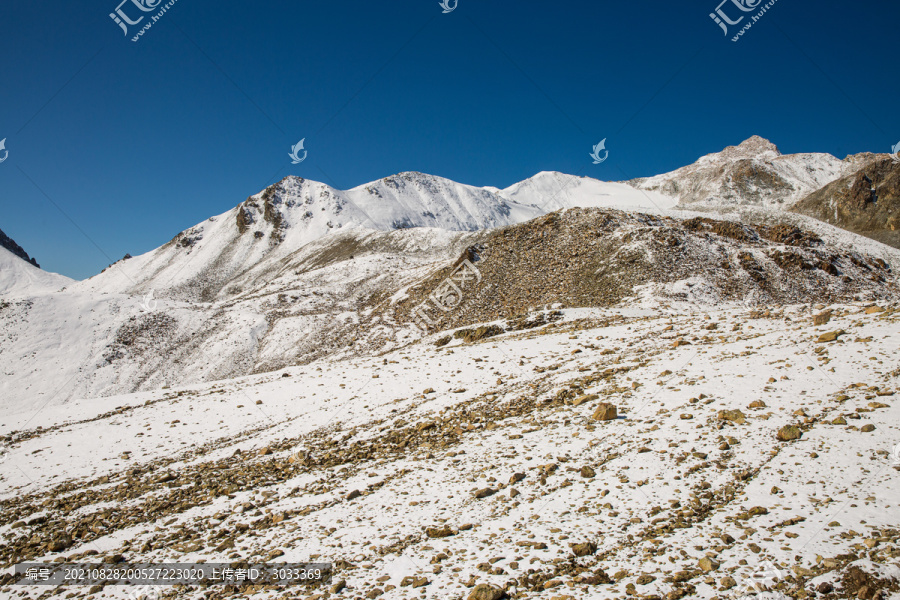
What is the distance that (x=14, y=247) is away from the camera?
396 feet

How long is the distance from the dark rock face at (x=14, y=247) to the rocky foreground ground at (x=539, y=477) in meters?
152

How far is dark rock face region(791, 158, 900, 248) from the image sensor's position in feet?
240

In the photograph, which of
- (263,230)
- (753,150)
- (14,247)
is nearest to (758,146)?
(753,150)

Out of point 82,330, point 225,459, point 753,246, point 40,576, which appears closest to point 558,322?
point 225,459

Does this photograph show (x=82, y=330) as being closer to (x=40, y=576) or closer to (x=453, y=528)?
(x=40, y=576)

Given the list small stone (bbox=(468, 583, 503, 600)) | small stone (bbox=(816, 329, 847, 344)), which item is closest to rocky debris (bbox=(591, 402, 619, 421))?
small stone (bbox=(468, 583, 503, 600))

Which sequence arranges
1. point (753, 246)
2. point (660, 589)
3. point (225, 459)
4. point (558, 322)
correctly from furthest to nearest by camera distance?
point (753, 246) → point (558, 322) → point (225, 459) → point (660, 589)

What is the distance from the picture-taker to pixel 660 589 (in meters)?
4.86

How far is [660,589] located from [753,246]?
37227mm

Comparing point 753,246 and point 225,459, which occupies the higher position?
point 753,246
